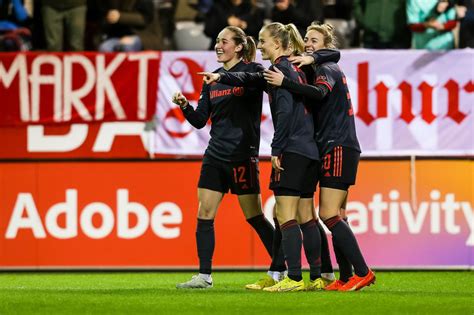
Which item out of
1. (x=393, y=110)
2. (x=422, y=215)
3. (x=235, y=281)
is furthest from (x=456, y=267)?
(x=235, y=281)

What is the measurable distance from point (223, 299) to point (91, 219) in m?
4.20

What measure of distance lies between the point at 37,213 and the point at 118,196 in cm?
86

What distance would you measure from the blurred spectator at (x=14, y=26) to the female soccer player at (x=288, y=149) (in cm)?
516

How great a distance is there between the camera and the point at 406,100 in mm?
12180

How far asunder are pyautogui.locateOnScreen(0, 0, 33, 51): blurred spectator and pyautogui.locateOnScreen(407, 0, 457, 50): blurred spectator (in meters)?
4.40

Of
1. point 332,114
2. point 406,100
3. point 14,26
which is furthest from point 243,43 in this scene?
point 14,26

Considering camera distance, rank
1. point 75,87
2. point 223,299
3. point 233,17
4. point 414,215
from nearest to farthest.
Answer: point 223,299 < point 414,215 < point 75,87 < point 233,17

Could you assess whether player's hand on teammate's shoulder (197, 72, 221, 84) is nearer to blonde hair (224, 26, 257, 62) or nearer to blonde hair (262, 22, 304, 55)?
blonde hair (262, 22, 304, 55)

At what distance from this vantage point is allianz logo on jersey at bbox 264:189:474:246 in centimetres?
1204

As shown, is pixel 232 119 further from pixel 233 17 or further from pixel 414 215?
pixel 233 17

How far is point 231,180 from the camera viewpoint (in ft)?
30.5

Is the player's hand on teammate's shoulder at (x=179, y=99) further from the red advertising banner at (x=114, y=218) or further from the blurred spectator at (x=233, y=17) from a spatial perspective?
the blurred spectator at (x=233, y=17)

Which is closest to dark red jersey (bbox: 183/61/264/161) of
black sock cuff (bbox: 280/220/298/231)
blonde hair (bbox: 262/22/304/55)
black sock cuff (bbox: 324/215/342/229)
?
blonde hair (bbox: 262/22/304/55)

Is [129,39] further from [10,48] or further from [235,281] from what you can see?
[235,281]
